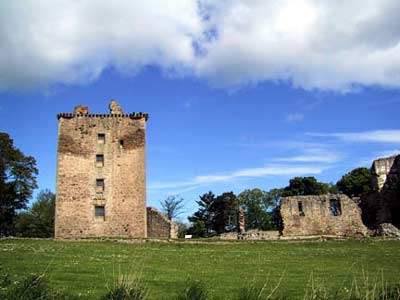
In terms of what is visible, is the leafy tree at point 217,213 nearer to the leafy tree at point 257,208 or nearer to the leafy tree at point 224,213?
the leafy tree at point 224,213

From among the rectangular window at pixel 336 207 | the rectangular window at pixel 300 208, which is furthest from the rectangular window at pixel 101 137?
the rectangular window at pixel 336 207

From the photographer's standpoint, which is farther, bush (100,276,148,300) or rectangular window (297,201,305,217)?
rectangular window (297,201,305,217)

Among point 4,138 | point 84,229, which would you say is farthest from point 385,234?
point 4,138

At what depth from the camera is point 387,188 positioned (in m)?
40.1

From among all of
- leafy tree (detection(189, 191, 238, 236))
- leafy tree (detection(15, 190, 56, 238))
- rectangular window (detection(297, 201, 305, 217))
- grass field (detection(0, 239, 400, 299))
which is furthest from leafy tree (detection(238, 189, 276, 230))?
grass field (detection(0, 239, 400, 299))

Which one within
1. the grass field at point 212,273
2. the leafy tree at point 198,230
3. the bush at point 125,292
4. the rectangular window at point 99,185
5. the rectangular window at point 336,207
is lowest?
the grass field at point 212,273

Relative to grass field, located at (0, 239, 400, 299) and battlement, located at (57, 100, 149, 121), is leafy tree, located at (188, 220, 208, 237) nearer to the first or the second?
battlement, located at (57, 100, 149, 121)

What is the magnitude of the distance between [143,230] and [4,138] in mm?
22462

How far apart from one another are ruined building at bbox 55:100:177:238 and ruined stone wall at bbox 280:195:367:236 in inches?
437

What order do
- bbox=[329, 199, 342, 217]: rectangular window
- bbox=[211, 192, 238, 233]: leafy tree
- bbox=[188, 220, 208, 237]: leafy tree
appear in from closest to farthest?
bbox=[329, 199, 342, 217]: rectangular window < bbox=[188, 220, 208, 237]: leafy tree < bbox=[211, 192, 238, 233]: leafy tree

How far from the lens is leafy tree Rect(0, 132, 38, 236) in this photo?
Result: 50.3m

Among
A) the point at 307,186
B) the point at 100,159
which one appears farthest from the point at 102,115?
the point at 307,186

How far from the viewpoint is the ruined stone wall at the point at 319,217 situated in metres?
41.1

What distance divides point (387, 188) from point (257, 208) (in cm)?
6070
